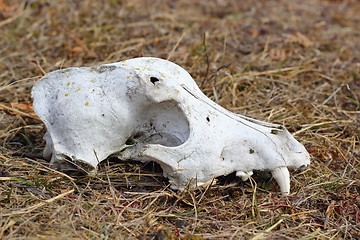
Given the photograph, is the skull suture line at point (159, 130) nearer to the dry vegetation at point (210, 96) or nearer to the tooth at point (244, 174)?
the tooth at point (244, 174)

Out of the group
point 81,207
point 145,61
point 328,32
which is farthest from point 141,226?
point 328,32

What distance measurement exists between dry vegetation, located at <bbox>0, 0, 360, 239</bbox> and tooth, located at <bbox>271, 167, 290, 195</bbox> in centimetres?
4

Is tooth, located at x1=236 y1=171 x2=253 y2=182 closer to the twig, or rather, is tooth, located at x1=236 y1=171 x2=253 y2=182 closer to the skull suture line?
the skull suture line

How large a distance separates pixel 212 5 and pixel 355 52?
1560 millimetres

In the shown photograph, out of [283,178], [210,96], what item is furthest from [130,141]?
[210,96]

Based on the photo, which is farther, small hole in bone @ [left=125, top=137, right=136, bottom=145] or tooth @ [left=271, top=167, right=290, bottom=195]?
small hole in bone @ [left=125, top=137, right=136, bottom=145]

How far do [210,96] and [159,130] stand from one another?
1.07 m

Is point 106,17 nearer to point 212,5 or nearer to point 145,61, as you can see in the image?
point 212,5

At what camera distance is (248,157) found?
259cm

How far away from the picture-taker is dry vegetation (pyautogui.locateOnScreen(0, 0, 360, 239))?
239 centimetres

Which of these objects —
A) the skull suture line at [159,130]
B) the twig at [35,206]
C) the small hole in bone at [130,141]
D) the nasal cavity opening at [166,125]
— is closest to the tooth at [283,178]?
the skull suture line at [159,130]

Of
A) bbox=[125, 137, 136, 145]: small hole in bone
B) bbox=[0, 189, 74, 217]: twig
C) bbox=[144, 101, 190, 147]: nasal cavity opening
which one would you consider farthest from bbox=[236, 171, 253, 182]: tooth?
bbox=[0, 189, 74, 217]: twig

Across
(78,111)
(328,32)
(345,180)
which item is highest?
(78,111)

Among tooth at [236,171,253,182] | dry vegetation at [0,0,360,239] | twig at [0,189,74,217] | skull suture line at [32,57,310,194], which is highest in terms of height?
skull suture line at [32,57,310,194]
